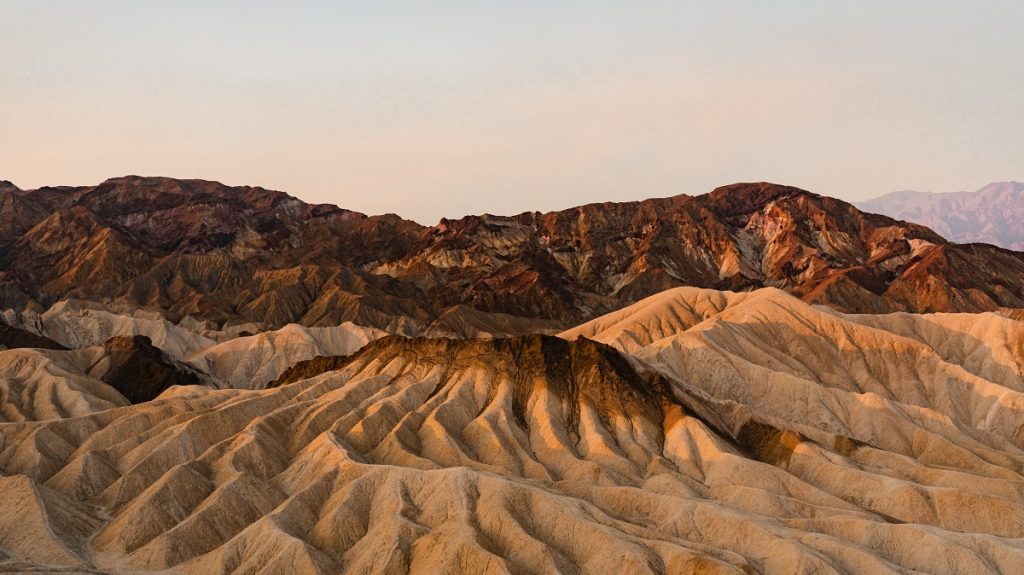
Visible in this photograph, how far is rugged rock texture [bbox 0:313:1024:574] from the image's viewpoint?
6456 centimetres

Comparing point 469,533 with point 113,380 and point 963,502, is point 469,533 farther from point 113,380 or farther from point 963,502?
point 113,380

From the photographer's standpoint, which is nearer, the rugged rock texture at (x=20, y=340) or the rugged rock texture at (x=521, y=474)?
the rugged rock texture at (x=521, y=474)

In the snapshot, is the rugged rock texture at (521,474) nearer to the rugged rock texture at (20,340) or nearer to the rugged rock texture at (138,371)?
the rugged rock texture at (138,371)

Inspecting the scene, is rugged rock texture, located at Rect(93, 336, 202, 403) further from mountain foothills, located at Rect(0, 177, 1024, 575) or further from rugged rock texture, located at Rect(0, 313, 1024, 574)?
rugged rock texture, located at Rect(0, 313, 1024, 574)

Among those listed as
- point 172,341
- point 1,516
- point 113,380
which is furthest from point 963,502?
point 172,341

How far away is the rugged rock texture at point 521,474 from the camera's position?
Result: 2542 inches

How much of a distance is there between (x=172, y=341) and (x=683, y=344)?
11333 centimetres

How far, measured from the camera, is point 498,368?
10819 centimetres

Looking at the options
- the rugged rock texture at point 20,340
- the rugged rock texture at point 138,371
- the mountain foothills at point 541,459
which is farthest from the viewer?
the rugged rock texture at point 20,340

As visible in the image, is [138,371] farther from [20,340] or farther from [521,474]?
[521,474]

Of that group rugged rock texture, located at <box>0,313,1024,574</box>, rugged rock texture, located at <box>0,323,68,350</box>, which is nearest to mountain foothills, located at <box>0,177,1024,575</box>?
rugged rock texture, located at <box>0,313,1024,574</box>

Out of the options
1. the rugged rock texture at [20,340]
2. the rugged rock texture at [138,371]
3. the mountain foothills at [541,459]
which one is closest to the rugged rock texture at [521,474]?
the mountain foothills at [541,459]

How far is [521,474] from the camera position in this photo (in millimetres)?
87375

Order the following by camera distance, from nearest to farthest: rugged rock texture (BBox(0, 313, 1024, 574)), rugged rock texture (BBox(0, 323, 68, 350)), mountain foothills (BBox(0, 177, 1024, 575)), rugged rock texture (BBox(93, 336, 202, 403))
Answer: rugged rock texture (BBox(0, 313, 1024, 574)) → mountain foothills (BBox(0, 177, 1024, 575)) → rugged rock texture (BBox(93, 336, 202, 403)) → rugged rock texture (BBox(0, 323, 68, 350))
